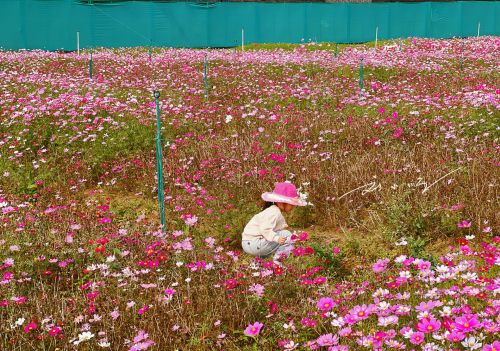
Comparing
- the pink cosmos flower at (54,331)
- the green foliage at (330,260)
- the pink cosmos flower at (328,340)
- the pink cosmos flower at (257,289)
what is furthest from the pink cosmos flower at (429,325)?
the pink cosmos flower at (54,331)

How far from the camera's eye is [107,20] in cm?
3080

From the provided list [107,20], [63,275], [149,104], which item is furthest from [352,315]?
[107,20]

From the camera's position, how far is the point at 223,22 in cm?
3372

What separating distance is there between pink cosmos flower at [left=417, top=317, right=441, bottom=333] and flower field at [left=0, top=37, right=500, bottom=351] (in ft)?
0.04

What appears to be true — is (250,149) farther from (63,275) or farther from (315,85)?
(315,85)

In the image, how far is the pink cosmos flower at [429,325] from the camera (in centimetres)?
308

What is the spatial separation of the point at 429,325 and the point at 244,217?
345cm

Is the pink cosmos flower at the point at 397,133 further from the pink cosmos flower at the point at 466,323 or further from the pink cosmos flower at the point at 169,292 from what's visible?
the pink cosmos flower at the point at 466,323

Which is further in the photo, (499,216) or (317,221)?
(317,221)

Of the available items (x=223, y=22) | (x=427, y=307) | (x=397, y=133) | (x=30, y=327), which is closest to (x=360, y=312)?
(x=427, y=307)

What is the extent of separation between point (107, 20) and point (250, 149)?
24940mm

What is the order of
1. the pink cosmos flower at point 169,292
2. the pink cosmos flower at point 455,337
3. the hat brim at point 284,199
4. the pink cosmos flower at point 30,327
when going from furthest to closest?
1. the hat brim at point 284,199
2. the pink cosmos flower at point 169,292
3. the pink cosmos flower at point 30,327
4. the pink cosmos flower at point 455,337

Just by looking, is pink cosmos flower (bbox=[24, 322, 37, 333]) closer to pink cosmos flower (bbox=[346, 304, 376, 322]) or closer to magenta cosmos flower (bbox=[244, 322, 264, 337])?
magenta cosmos flower (bbox=[244, 322, 264, 337])

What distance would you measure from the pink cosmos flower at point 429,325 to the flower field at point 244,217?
0.04 feet
